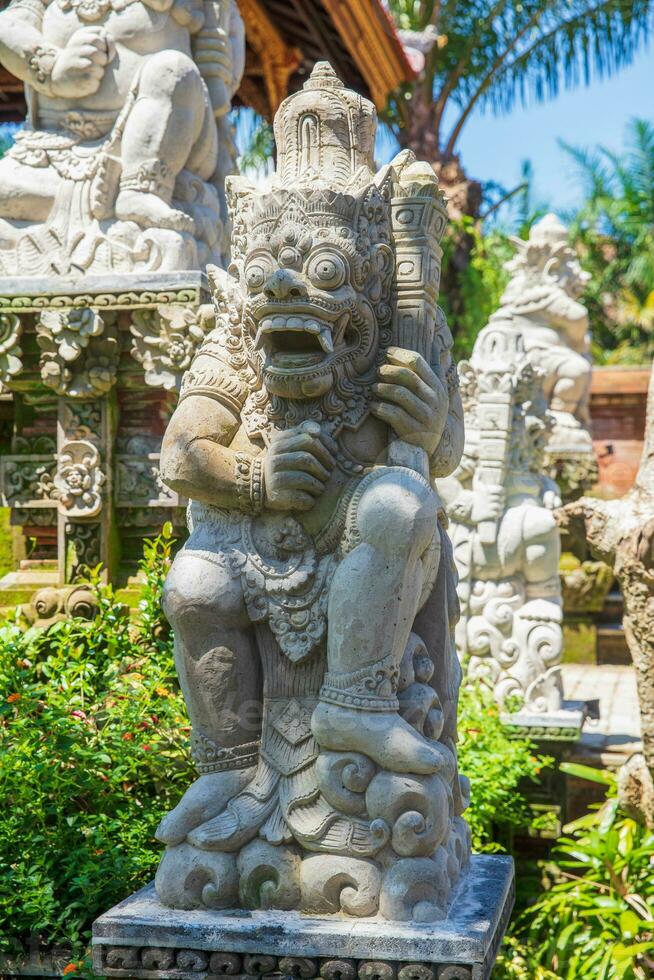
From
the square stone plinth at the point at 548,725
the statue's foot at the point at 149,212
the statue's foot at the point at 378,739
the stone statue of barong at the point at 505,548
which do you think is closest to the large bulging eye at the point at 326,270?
the statue's foot at the point at 378,739

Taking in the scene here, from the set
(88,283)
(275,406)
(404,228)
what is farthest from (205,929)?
(88,283)

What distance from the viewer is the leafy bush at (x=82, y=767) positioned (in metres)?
3.79

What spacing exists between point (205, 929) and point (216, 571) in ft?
2.76

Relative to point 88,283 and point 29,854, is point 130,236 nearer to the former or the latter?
point 88,283

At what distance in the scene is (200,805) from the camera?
3.01m

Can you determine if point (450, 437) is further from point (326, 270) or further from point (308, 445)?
point (326, 270)

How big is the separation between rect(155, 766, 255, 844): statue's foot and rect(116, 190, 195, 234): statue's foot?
11.6 ft

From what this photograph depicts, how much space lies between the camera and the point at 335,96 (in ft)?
10.4

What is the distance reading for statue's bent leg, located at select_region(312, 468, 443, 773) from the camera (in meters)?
2.88

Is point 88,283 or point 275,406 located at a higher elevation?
point 88,283

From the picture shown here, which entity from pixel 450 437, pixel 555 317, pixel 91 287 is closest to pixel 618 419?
pixel 555 317

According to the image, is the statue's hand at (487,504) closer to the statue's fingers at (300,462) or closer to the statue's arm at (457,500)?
the statue's arm at (457,500)

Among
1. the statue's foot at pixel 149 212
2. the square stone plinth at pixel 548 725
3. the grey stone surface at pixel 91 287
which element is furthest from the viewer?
the square stone plinth at pixel 548 725

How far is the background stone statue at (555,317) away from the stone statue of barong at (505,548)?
4424mm
